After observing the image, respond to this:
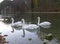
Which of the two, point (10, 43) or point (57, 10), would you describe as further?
point (57, 10)

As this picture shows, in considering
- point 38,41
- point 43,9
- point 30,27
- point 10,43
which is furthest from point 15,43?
point 43,9

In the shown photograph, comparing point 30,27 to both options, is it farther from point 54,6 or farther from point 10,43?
point 54,6

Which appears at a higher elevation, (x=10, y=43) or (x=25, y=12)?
(x=10, y=43)

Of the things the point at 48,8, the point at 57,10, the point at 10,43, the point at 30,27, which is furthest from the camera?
the point at 48,8

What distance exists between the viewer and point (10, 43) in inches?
138

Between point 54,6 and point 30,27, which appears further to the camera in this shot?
point 54,6

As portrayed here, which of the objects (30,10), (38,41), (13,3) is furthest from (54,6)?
(38,41)

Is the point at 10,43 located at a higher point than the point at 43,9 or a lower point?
higher

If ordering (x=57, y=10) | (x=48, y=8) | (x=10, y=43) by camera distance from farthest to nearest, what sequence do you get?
(x=48, y=8) → (x=57, y=10) → (x=10, y=43)

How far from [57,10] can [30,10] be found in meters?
2.03

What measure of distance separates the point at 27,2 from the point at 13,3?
105cm

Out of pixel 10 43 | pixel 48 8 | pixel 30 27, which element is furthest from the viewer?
pixel 48 8

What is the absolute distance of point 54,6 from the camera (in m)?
15.0

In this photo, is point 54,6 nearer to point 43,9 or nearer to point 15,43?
point 43,9
